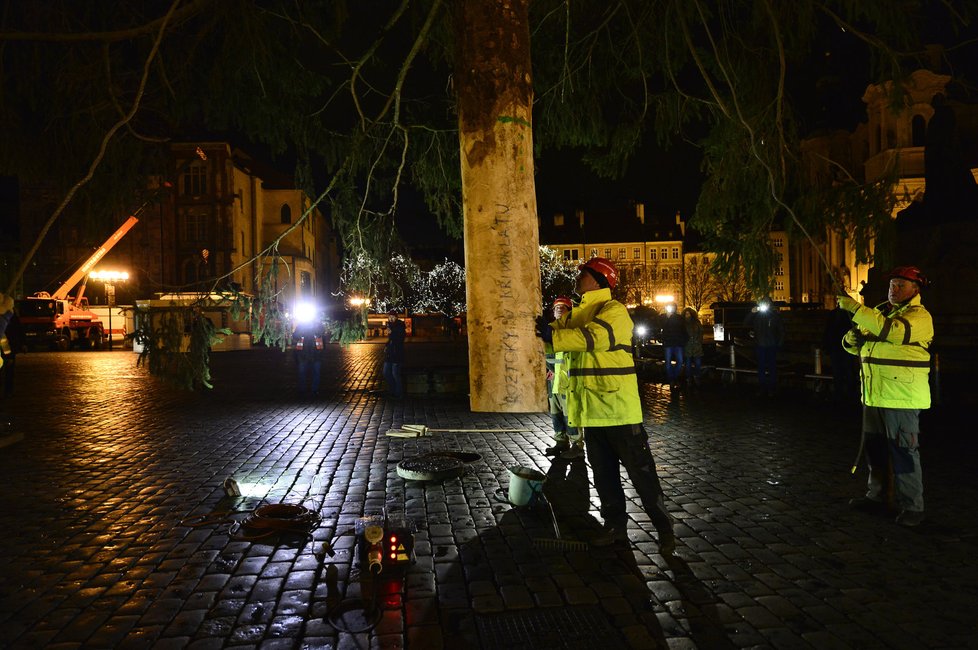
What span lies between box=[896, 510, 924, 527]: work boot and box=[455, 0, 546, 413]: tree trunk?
5.48m

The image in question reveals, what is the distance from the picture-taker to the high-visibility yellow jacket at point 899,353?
17.3 ft

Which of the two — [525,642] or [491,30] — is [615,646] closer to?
[525,642]

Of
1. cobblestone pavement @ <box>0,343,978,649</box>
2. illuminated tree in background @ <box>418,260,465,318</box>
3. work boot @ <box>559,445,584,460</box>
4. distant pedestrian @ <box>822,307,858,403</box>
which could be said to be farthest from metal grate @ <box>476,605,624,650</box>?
illuminated tree in background @ <box>418,260,465,318</box>

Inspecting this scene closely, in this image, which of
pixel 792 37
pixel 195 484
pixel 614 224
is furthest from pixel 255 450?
pixel 614 224

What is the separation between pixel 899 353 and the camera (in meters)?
5.37

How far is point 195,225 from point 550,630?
6168 centimetres

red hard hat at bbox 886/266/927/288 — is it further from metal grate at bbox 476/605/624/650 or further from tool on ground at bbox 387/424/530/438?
tool on ground at bbox 387/424/530/438

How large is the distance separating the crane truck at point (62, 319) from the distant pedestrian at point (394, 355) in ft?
86.4

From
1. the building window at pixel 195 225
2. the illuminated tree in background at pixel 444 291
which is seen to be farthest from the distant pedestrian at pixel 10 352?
the illuminated tree in background at pixel 444 291

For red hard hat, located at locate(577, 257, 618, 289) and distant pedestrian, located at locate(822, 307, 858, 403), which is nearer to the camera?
red hard hat, located at locate(577, 257, 618, 289)

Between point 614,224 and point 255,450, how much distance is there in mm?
90704

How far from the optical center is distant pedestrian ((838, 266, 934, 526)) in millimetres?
5301

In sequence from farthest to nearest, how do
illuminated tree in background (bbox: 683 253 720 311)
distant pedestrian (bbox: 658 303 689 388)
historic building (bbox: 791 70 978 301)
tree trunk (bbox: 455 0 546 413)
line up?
illuminated tree in background (bbox: 683 253 720 311), distant pedestrian (bbox: 658 303 689 388), historic building (bbox: 791 70 978 301), tree trunk (bbox: 455 0 546 413)

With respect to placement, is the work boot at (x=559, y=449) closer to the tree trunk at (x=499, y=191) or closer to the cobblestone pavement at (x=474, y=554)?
the cobblestone pavement at (x=474, y=554)
